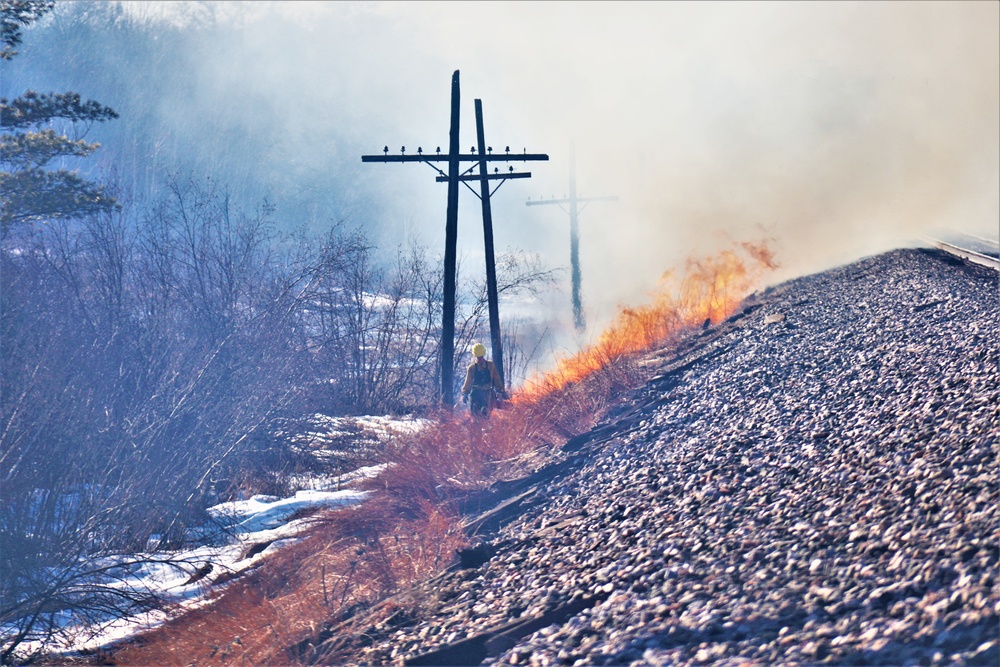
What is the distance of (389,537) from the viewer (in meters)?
10.6

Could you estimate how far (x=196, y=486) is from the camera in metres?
13.8

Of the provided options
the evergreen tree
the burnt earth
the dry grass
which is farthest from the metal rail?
the evergreen tree

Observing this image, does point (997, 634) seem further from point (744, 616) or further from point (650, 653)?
point (650, 653)

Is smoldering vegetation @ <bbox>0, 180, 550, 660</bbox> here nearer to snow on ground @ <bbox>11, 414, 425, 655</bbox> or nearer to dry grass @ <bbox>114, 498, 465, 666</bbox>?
snow on ground @ <bbox>11, 414, 425, 655</bbox>

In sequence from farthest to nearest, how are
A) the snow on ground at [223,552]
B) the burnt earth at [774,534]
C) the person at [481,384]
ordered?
1. the person at [481,384]
2. the snow on ground at [223,552]
3. the burnt earth at [774,534]

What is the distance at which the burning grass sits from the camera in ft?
28.6

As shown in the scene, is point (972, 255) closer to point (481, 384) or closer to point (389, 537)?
point (481, 384)

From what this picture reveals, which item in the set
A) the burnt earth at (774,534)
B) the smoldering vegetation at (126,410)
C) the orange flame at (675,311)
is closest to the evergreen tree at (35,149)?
the smoldering vegetation at (126,410)

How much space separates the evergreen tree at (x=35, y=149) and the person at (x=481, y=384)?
792 centimetres

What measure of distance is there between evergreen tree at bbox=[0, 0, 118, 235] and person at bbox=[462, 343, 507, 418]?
7.92m

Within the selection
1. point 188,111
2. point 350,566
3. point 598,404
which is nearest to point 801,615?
point 350,566

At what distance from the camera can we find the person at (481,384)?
15930mm

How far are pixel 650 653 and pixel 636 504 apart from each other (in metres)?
2.92

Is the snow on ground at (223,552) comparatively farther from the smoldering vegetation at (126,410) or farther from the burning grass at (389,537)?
the burning grass at (389,537)
